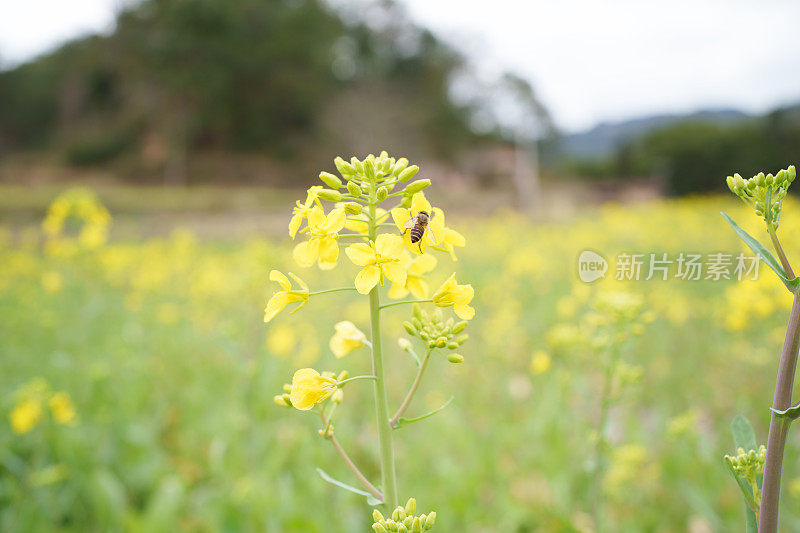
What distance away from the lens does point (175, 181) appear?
22938 millimetres

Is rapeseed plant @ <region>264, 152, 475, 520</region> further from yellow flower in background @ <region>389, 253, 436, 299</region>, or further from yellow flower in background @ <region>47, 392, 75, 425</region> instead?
yellow flower in background @ <region>47, 392, 75, 425</region>

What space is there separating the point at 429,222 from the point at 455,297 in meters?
0.16

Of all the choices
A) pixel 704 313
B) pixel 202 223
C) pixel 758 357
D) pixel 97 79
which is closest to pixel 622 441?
pixel 758 357

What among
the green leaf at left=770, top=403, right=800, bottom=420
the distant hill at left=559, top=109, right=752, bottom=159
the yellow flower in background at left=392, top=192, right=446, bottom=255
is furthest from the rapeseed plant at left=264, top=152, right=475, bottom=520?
the distant hill at left=559, top=109, right=752, bottom=159

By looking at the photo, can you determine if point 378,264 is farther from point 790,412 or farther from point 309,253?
point 790,412

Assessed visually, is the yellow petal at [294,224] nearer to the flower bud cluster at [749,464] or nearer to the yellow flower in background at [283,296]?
the yellow flower in background at [283,296]

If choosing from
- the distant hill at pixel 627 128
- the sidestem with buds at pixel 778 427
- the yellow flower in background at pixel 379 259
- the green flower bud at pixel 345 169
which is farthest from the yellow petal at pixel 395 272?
the distant hill at pixel 627 128

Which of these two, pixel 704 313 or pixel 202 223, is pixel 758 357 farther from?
pixel 202 223

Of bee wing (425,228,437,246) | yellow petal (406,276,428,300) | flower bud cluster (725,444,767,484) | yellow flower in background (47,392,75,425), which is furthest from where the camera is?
yellow flower in background (47,392,75,425)

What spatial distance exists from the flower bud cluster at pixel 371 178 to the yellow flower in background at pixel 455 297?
187mm

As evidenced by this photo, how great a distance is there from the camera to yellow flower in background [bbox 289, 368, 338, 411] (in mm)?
876

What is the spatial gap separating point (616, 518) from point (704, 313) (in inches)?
112

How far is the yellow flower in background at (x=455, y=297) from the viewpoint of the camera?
0.92 meters

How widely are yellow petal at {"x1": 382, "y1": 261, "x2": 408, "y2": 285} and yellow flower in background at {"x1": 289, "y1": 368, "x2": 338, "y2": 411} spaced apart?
0.23 m
